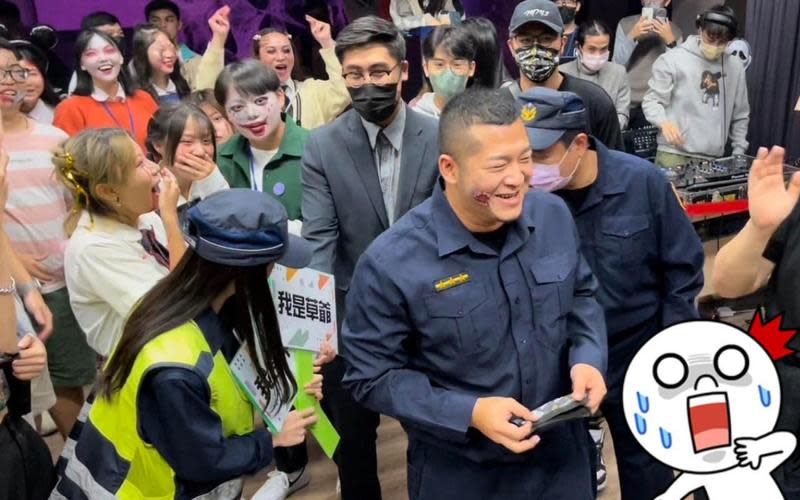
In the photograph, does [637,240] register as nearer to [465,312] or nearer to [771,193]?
[771,193]

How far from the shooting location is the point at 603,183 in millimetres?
2287

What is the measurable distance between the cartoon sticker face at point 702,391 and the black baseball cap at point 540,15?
2.02 m

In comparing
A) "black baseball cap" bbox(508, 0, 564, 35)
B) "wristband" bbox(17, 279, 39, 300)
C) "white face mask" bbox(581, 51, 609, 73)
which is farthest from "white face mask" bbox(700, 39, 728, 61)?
"wristband" bbox(17, 279, 39, 300)

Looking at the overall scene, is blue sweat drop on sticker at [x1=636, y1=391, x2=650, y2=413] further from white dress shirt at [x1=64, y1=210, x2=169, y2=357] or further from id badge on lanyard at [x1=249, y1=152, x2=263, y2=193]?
id badge on lanyard at [x1=249, y1=152, x2=263, y2=193]

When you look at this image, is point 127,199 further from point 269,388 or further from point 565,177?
point 565,177

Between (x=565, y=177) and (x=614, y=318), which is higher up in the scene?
(x=565, y=177)

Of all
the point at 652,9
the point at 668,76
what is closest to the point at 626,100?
the point at 668,76

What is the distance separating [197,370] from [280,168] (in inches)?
60.9

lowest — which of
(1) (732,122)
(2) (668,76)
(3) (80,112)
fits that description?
(1) (732,122)

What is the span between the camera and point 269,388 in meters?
1.92

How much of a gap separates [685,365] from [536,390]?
38 centimetres

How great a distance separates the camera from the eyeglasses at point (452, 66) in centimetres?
356

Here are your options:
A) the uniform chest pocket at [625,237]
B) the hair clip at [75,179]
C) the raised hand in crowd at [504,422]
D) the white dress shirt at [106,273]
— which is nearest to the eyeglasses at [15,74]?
the hair clip at [75,179]

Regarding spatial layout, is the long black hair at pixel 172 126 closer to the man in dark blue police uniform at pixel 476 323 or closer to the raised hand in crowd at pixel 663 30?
the man in dark blue police uniform at pixel 476 323
